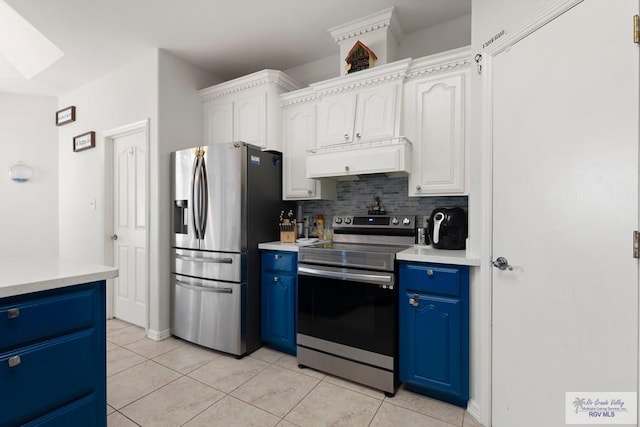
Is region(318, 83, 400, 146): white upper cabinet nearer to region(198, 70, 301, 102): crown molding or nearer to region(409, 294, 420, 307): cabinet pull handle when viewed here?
region(198, 70, 301, 102): crown molding

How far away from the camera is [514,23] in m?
1.52

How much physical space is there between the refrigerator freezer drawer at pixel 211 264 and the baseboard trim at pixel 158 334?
0.61m

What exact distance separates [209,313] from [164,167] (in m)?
1.50

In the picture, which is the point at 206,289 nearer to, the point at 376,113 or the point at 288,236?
the point at 288,236

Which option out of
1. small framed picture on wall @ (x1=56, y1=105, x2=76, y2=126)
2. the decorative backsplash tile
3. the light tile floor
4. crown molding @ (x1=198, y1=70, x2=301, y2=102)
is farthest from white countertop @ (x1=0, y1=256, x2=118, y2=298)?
small framed picture on wall @ (x1=56, y1=105, x2=76, y2=126)

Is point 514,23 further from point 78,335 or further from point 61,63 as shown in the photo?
point 61,63

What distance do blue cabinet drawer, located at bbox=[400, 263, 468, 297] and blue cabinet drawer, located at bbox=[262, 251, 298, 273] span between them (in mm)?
918

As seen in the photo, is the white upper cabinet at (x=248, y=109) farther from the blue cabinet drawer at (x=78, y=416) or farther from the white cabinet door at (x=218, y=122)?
the blue cabinet drawer at (x=78, y=416)

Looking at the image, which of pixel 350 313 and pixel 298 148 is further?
pixel 298 148

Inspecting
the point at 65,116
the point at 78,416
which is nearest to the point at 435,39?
the point at 78,416

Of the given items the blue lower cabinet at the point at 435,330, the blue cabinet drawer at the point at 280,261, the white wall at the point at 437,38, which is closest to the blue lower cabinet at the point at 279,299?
the blue cabinet drawer at the point at 280,261

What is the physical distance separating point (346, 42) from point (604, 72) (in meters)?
2.00

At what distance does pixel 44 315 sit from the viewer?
117 centimetres

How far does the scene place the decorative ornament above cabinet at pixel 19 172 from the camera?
384 cm
